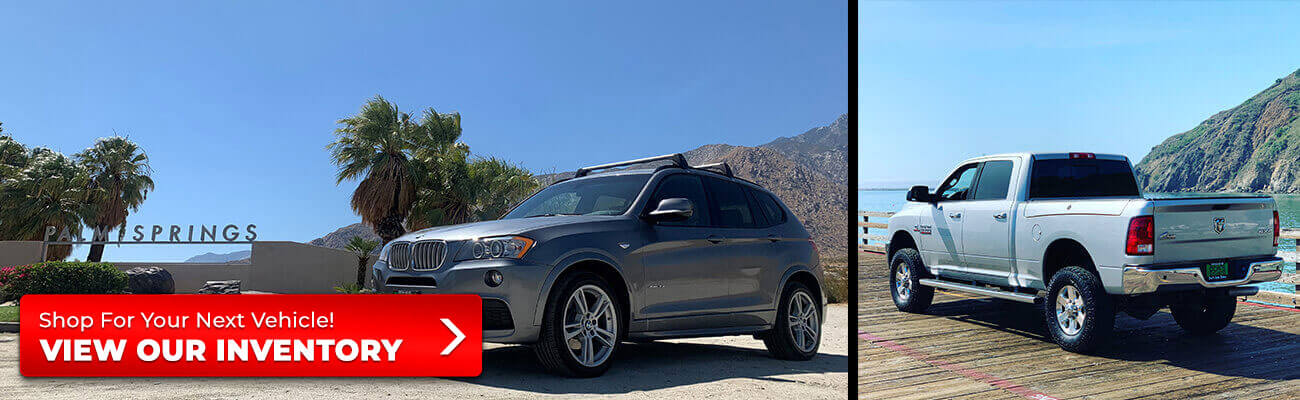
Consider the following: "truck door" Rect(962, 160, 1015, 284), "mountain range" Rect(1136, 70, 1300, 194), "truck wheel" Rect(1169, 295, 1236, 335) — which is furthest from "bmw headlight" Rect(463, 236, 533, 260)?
"mountain range" Rect(1136, 70, 1300, 194)

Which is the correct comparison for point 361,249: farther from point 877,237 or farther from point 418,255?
point 418,255

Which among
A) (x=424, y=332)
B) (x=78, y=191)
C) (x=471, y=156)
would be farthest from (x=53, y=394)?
(x=78, y=191)

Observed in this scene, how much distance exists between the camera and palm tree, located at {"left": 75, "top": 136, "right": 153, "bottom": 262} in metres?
29.5

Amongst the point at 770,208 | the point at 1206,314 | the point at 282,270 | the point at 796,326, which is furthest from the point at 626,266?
the point at 282,270

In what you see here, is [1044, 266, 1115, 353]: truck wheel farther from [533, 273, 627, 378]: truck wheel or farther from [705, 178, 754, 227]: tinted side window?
[533, 273, 627, 378]: truck wheel

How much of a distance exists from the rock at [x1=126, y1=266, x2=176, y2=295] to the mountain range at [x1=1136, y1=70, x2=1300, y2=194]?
6214 centimetres

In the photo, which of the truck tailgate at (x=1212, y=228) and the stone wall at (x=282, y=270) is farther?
the stone wall at (x=282, y=270)

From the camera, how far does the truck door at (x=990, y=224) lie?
8.27 meters

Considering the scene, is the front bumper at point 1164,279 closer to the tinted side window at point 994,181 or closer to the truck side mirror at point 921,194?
the tinted side window at point 994,181

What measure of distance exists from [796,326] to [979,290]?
2.64m

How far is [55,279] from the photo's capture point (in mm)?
15586

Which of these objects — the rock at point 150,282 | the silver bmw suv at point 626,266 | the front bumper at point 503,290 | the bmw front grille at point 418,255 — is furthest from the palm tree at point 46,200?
the front bumper at point 503,290

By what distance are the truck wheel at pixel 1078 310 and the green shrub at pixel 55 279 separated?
16379mm

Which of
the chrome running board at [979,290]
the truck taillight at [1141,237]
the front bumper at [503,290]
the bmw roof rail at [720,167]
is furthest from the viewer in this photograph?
the chrome running board at [979,290]
